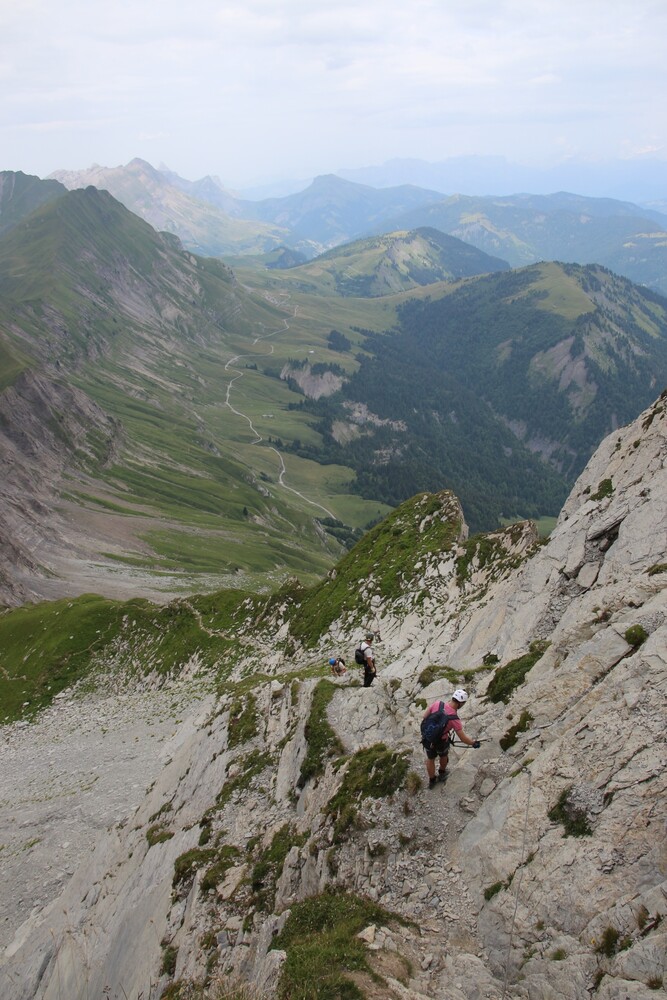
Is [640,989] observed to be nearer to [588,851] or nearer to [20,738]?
[588,851]

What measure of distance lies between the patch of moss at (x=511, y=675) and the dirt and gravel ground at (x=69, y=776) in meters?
34.7

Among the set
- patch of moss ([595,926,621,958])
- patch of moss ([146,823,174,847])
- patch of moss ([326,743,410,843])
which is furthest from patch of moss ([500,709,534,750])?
patch of moss ([146,823,174,847])

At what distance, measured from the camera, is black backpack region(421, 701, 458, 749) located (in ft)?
73.6

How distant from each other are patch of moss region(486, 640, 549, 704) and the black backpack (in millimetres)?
4167

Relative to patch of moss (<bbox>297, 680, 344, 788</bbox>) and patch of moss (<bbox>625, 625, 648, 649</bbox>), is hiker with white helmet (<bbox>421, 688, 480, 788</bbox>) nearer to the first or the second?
patch of moss (<bbox>625, 625, 648, 649</bbox>)

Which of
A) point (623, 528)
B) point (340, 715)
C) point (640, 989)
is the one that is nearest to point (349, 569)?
point (340, 715)

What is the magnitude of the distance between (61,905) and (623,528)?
42.5 meters

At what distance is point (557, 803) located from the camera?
18969 mm

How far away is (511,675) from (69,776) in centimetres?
4735

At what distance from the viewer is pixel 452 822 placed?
72.1 feet

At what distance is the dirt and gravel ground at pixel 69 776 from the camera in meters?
47.6

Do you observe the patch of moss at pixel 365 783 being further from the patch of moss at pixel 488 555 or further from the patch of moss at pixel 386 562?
the patch of moss at pixel 386 562

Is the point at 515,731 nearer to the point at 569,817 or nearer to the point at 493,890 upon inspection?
the point at 569,817

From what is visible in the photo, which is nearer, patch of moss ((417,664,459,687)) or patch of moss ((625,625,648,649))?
patch of moss ((625,625,648,649))
